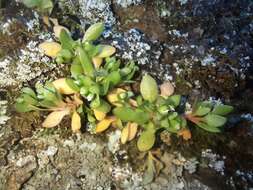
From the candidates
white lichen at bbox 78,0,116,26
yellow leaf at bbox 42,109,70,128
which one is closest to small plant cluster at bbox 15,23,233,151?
yellow leaf at bbox 42,109,70,128

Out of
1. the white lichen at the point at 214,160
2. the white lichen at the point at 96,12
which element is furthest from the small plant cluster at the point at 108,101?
the white lichen at the point at 96,12

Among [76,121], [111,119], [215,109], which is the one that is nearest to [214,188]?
[215,109]

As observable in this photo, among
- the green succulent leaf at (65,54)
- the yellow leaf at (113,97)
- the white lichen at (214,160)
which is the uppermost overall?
the green succulent leaf at (65,54)

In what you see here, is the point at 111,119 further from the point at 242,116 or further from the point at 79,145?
the point at 242,116

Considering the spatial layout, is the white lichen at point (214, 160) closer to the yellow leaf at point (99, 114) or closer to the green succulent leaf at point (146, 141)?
the green succulent leaf at point (146, 141)

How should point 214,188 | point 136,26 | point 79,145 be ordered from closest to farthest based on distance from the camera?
1. point 214,188
2. point 79,145
3. point 136,26

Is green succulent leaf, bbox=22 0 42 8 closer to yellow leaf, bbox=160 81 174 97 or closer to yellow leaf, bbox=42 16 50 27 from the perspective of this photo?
yellow leaf, bbox=42 16 50 27

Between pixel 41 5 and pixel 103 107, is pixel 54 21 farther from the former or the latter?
pixel 103 107

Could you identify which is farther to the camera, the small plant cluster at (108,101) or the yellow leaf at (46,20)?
the yellow leaf at (46,20)
